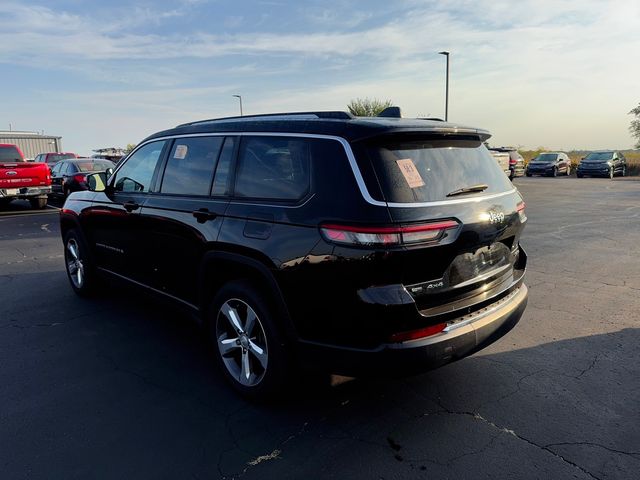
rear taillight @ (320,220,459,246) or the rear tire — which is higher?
rear taillight @ (320,220,459,246)

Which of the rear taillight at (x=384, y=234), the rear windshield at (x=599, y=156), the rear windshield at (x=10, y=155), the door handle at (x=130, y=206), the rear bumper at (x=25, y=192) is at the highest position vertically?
the rear windshield at (x=10, y=155)

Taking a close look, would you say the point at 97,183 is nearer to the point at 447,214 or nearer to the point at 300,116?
the point at 300,116

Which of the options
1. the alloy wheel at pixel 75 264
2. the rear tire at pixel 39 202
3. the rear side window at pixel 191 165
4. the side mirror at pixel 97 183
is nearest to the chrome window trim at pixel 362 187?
the rear side window at pixel 191 165

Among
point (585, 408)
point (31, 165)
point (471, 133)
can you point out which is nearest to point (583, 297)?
point (585, 408)

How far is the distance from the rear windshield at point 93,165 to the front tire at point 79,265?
10.3m

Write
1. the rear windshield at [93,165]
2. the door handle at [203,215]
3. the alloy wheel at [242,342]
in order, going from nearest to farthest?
the alloy wheel at [242,342] → the door handle at [203,215] → the rear windshield at [93,165]

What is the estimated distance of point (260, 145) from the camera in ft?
10.6

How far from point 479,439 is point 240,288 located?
1722mm

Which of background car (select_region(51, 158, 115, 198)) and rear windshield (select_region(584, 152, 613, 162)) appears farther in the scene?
rear windshield (select_region(584, 152, 613, 162))

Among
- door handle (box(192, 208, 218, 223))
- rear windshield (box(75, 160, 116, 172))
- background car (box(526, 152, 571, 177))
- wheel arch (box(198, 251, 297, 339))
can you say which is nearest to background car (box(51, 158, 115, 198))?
rear windshield (box(75, 160, 116, 172))

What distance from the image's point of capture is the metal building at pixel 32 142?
33.7m

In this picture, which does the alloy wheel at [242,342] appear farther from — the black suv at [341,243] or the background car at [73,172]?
the background car at [73,172]

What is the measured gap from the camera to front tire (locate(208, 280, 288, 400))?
2.96 metres

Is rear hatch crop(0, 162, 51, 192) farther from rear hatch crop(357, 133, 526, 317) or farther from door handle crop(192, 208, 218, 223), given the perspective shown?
rear hatch crop(357, 133, 526, 317)
